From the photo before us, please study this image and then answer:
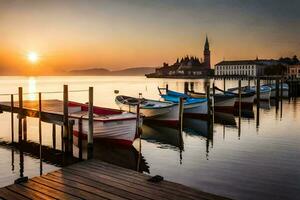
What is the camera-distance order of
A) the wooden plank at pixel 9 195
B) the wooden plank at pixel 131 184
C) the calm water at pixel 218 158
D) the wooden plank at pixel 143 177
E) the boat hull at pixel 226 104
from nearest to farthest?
the wooden plank at pixel 9 195, the wooden plank at pixel 131 184, the wooden plank at pixel 143 177, the calm water at pixel 218 158, the boat hull at pixel 226 104

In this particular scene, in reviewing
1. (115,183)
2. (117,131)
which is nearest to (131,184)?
(115,183)

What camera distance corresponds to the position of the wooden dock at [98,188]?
7.26 metres

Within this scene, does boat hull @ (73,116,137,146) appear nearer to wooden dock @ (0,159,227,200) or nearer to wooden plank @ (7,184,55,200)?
wooden dock @ (0,159,227,200)

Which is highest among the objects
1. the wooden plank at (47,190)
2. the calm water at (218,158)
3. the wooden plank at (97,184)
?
the wooden plank at (97,184)

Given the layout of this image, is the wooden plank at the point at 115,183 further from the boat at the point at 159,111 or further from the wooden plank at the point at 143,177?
the boat at the point at 159,111

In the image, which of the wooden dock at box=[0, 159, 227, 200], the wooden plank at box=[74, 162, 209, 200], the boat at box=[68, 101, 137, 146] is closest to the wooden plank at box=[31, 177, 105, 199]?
the wooden dock at box=[0, 159, 227, 200]

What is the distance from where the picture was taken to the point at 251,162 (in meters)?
13.5

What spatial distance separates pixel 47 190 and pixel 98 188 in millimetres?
1281

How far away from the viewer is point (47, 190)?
7.70m

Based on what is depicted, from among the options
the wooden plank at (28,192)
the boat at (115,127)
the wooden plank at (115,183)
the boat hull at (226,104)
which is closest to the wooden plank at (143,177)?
the wooden plank at (115,183)

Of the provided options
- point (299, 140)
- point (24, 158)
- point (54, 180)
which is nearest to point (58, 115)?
point (24, 158)

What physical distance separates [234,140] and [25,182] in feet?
42.9

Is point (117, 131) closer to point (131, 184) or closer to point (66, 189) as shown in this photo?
point (131, 184)

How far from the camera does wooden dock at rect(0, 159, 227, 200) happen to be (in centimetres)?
726
